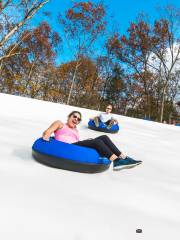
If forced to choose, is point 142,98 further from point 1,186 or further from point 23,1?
point 1,186

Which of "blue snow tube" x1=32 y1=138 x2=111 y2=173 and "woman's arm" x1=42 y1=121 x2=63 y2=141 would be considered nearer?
"blue snow tube" x1=32 y1=138 x2=111 y2=173

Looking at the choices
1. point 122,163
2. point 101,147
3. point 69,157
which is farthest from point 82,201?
point 122,163

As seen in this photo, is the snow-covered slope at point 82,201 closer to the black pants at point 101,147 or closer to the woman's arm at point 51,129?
the black pants at point 101,147

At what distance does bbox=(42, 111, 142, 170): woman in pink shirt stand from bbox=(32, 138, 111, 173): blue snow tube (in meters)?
0.18

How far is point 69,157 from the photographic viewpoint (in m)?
4.06

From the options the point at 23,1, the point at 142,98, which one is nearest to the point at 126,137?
the point at 23,1

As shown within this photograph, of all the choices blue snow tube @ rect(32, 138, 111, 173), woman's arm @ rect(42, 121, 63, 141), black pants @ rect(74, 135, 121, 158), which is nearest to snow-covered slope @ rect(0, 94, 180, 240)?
blue snow tube @ rect(32, 138, 111, 173)

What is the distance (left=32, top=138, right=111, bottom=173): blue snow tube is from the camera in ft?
13.3

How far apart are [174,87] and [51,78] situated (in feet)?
36.6

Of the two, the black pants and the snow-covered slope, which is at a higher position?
the black pants

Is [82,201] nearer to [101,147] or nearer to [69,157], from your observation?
[69,157]

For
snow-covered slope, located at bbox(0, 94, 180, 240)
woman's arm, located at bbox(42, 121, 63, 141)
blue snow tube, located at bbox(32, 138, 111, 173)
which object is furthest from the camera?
woman's arm, located at bbox(42, 121, 63, 141)

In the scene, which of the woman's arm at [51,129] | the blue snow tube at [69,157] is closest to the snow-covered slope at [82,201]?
the blue snow tube at [69,157]

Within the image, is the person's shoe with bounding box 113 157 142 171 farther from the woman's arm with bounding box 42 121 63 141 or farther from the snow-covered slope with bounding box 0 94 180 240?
the woman's arm with bounding box 42 121 63 141
